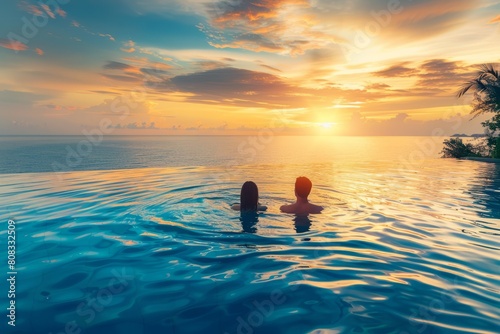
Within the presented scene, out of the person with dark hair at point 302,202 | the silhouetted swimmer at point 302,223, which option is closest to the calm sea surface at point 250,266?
the silhouetted swimmer at point 302,223

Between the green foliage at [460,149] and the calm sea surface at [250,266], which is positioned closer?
the calm sea surface at [250,266]

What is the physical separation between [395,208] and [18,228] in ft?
39.0

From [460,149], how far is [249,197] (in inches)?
1236

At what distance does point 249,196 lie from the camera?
9094 mm

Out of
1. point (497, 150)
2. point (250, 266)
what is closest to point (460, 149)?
point (497, 150)

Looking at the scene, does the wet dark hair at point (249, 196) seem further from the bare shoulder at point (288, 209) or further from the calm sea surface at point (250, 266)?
the bare shoulder at point (288, 209)

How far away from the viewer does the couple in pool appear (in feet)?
29.7

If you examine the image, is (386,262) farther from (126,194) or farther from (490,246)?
(126,194)

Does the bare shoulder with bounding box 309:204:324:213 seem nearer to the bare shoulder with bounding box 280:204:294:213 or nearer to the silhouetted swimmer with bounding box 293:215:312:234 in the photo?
the silhouetted swimmer with bounding box 293:215:312:234

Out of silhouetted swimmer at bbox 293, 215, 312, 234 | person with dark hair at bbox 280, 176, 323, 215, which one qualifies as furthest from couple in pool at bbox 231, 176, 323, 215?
silhouetted swimmer at bbox 293, 215, 312, 234

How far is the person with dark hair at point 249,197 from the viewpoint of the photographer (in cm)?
893

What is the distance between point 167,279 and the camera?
17.5 ft

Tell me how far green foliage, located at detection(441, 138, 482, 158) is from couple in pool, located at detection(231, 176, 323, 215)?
2918 centimetres

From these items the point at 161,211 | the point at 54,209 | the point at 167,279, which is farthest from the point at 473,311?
the point at 54,209
